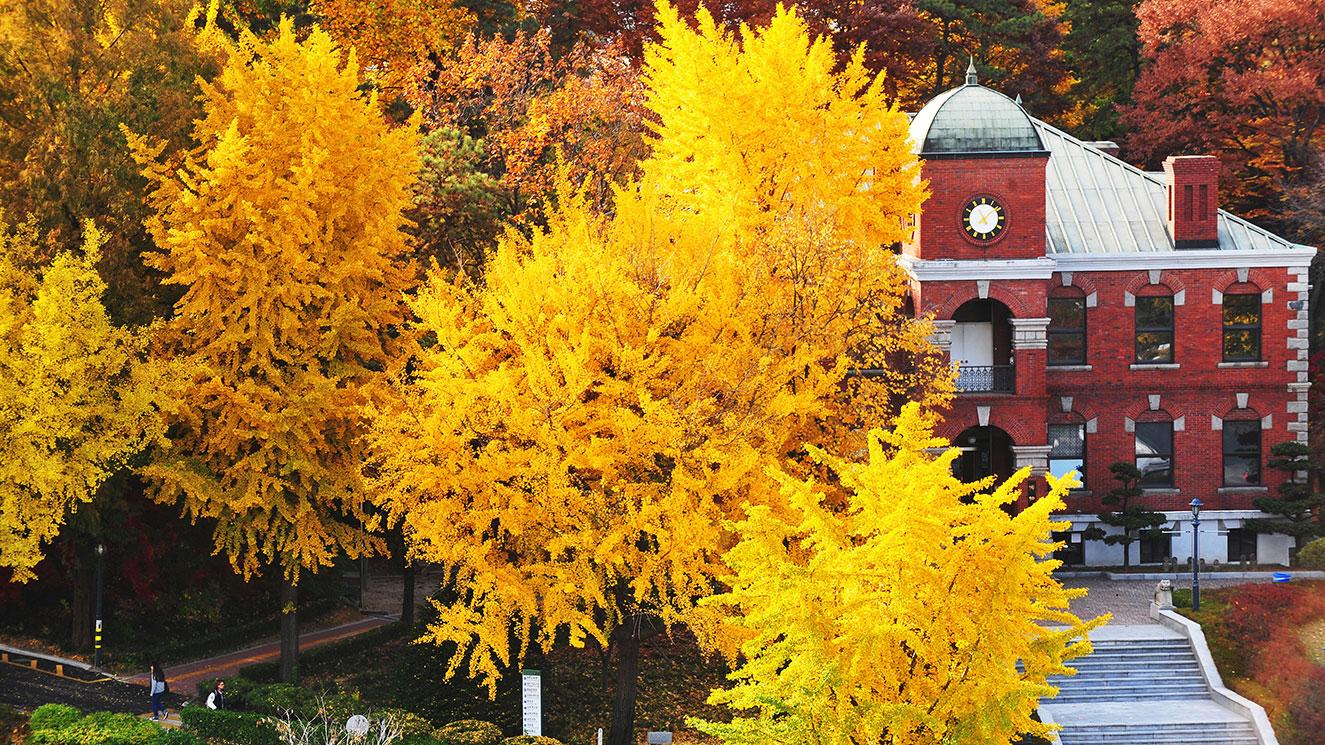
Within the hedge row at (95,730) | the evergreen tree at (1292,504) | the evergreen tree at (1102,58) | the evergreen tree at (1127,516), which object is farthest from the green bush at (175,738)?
the evergreen tree at (1102,58)

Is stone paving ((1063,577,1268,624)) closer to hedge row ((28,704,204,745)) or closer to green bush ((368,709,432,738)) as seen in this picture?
green bush ((368,709,432,738))

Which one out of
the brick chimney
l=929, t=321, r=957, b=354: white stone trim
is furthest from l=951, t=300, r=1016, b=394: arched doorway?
the brick chimney

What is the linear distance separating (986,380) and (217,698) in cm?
2243

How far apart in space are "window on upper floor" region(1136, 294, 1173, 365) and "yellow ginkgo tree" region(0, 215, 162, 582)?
91.0ft

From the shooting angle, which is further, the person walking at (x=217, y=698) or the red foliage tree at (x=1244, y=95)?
the red foliage tree at (x=1244, y=95)

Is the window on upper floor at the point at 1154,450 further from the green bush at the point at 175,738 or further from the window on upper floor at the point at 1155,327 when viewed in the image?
the green bush at the point at 175,738

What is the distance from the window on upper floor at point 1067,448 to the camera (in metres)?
53.4

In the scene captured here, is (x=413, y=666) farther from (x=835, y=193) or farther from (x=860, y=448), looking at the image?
(x=835, y=193)

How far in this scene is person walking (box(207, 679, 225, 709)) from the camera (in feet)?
132

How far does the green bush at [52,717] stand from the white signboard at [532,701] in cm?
921

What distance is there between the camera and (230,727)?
3888 centimetres

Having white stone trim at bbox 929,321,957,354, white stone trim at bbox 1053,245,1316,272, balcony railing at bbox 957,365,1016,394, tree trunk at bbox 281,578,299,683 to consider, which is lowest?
tree trunk at bbox 281,578,299,683

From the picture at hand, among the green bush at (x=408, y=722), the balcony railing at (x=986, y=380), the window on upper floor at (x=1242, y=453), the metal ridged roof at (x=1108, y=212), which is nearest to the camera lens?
the green bush at (x=408, y=722)

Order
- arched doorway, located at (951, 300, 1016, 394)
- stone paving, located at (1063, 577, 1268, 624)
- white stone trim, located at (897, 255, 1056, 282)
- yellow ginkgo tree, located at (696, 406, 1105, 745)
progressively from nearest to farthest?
yellow ginkgo tree, located at (696, 406, 1105, 745)
stone paving, located at (1063, 577, 1268, 624)
white stone trim, located at (897, 255, 1056, 282)
arched doorway, located at (951, 300, 1016, 394)
